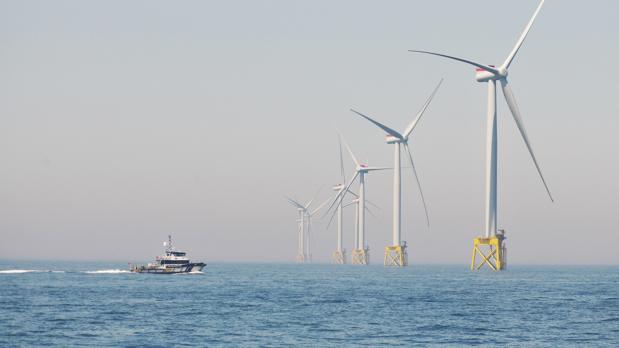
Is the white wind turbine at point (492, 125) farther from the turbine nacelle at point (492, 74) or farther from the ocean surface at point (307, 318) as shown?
the ocean surface at point (307, 318)

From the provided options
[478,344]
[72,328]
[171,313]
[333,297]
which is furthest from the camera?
[333,297]

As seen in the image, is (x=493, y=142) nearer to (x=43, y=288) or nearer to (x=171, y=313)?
(x=43, y=288)

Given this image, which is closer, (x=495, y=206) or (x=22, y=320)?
(x=22, y=320)

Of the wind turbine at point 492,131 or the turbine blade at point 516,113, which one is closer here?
the turbine blade at point 516,113

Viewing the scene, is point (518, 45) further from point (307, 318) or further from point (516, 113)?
point (307, 318)

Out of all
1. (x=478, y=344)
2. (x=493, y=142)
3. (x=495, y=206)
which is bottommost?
(x=478, y=344)

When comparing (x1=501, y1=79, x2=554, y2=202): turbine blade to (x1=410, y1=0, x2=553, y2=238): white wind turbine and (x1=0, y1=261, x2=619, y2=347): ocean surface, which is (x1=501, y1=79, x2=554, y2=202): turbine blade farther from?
(x1=0, y1=261, x2=619, y2=347): ocean surface

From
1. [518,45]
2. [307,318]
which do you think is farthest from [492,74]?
[307,318]

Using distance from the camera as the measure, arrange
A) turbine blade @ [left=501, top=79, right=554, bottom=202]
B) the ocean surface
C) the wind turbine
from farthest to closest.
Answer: the wind turbine < turbine blade @ [left=501, top=79, right=554, bottom=202] < the ocean surface

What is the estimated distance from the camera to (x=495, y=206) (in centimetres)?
19525

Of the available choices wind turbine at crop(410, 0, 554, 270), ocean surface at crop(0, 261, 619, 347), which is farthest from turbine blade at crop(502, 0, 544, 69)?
ocean surface at crop(0, 261, 619, 347)

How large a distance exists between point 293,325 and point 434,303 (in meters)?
35.7

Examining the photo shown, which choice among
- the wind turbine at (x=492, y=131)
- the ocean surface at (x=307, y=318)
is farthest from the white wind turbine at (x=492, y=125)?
the ocean surface at (x=307, y=318)

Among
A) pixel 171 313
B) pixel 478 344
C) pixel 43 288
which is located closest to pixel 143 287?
pixel 43 288
